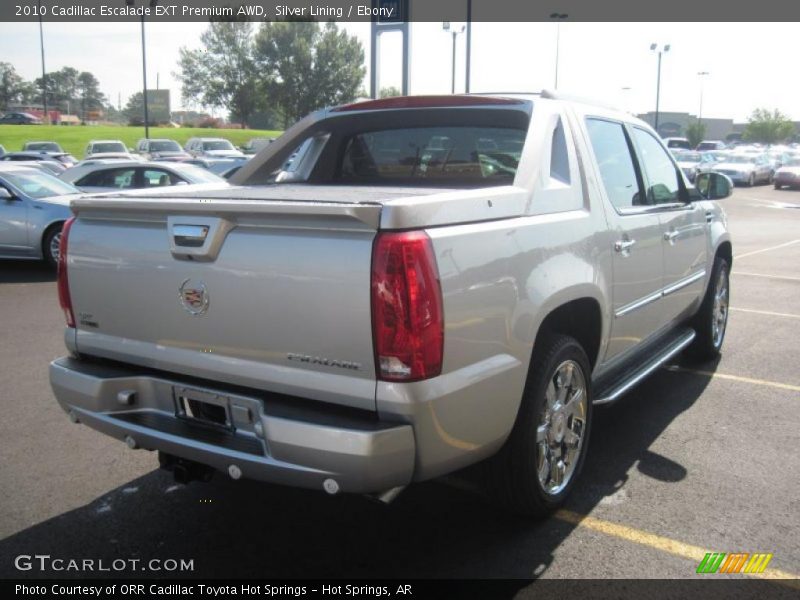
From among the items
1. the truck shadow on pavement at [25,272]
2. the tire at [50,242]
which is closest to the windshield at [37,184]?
the tire at [50,242]

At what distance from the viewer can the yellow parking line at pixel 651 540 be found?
3072mm

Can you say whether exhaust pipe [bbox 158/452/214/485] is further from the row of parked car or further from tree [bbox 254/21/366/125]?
tree [bbox 254/21/366/125]

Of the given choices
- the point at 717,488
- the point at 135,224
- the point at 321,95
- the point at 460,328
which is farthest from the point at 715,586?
the point at 321,95

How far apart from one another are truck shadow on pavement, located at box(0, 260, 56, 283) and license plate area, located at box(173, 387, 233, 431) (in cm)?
857

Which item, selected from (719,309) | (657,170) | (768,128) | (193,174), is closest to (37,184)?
(193,174)

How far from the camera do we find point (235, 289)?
2.84m

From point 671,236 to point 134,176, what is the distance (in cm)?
1126

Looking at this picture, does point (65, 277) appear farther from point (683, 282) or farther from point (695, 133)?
point (695, 133)

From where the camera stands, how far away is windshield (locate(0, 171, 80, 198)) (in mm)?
11305

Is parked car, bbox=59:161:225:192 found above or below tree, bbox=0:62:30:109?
below

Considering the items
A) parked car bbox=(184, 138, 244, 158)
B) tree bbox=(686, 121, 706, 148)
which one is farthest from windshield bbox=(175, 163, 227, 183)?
tree bbox=(686, 121, 706, 148)

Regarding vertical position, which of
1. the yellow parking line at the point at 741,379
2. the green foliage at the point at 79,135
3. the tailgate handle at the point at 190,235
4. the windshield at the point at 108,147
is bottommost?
the yellow parking line at the point at 741,379

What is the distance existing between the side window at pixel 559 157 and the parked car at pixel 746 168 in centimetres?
3427

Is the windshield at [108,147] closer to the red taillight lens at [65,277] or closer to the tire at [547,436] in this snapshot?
the red taillight lens at [65,277]
